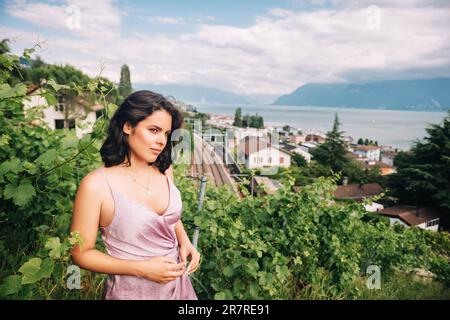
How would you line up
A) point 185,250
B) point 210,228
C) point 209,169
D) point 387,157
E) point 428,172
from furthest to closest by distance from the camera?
1. point 387,157
2. point 428,172
3. point 209,169
4. point 210,228
5. point 185,250

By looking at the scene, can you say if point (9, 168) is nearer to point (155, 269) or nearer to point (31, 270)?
point (31, 270)

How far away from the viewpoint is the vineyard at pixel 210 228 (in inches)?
60.7

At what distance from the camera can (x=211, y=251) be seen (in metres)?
2.77

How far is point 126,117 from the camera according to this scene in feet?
4.63

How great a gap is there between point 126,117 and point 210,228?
1.25 m

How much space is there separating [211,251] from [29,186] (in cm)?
172

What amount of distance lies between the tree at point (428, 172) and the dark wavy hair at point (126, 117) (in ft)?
113

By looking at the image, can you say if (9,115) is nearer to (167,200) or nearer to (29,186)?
(29,186)

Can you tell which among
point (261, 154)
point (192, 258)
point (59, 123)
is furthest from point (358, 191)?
point (192, 258)

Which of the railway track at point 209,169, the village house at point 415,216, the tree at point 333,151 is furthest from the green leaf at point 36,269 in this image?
the tree at point 333,151

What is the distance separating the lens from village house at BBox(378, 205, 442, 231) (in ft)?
85.9

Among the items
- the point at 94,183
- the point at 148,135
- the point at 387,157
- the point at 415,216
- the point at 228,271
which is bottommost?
the point at 387,157

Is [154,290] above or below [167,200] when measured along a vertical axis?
below

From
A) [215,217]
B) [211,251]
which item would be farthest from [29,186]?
[211,251]
